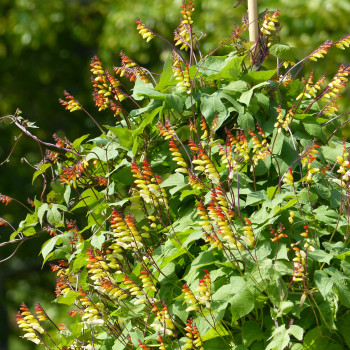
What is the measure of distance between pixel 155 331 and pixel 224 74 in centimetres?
83

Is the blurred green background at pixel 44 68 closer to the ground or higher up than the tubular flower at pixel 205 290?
closer to the ground

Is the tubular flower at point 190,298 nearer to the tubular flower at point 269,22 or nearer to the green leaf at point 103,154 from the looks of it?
the green leaf at point 103,154

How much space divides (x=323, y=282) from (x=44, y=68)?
727 centimetres

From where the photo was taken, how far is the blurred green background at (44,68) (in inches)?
297

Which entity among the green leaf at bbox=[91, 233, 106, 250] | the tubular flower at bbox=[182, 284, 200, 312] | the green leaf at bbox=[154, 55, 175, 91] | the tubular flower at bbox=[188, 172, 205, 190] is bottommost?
the tubular flower at bbox=[182, 284, 200, 312]

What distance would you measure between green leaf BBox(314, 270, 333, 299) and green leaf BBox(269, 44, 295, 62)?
0.82m

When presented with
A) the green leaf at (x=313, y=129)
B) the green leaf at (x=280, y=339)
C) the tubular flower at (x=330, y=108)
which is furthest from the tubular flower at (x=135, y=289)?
the tubular flower at (x=330, y=108)

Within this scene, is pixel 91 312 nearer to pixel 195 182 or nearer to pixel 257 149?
pixel 195 182

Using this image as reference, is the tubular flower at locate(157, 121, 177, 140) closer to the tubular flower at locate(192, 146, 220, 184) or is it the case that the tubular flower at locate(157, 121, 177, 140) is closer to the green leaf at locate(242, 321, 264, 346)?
the tubular flower at locate(192, 146, 220, 184)

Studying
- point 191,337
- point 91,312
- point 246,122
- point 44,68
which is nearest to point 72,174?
point 91,312

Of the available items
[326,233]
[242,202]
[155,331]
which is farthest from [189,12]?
[155,331]

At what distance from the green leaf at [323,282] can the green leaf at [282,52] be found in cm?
82

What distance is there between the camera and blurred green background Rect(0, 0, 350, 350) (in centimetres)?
754

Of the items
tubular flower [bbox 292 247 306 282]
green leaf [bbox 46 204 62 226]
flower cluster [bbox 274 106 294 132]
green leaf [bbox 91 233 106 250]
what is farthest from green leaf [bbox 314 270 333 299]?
green leaf [bbox 46 204 62 226]
